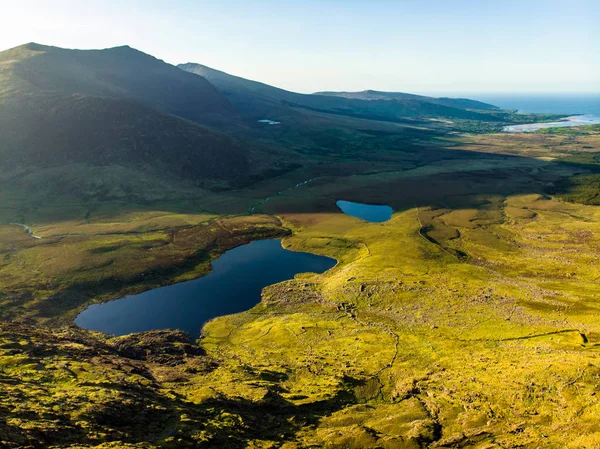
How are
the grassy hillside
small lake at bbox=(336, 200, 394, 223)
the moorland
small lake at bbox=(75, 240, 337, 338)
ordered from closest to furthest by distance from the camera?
the grassy hillside → the moorland → small lake at bbox=(75, 240, 337, 338) → small lake at bbox=(336, 200, 394, 223)

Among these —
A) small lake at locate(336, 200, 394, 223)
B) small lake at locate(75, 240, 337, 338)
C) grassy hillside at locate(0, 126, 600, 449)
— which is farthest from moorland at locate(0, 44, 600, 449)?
small lake at locate(336, 200, 394, 223)

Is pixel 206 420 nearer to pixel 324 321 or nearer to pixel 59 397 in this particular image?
pixel 59 397

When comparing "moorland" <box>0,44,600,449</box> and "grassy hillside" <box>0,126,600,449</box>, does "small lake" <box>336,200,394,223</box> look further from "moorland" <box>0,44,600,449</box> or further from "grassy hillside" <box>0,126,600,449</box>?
"grassy hillside" <box>0,126,600,449</box>

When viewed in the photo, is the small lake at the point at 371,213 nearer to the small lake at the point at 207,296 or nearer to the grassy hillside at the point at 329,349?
the grassy hillside at the point at 329,349

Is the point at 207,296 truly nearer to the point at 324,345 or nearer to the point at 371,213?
the point at 324,345

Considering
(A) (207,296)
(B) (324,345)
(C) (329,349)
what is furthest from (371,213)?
(C) (329,349)

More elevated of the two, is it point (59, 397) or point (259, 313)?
point (59, 397)

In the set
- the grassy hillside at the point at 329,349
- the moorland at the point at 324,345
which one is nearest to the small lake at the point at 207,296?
the moorland at the point at 324,345

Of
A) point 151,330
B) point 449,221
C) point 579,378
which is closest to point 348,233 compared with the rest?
point 449,221
